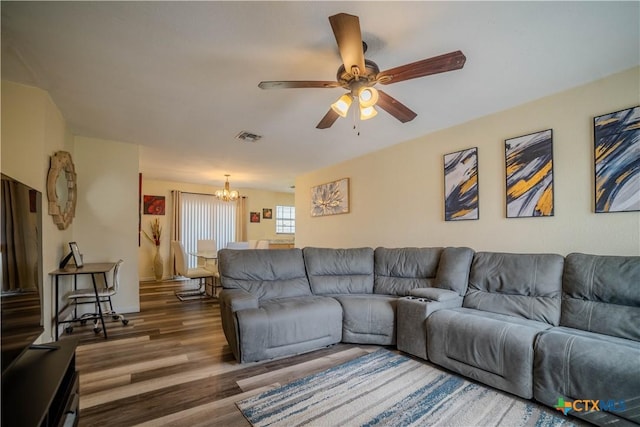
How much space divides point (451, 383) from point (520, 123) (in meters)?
2.54

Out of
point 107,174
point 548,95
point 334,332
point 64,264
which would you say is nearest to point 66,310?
point 64,264

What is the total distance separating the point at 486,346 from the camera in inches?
84.6

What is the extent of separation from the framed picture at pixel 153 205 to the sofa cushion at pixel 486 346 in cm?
679

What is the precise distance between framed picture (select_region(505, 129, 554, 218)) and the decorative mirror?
15.2 feet

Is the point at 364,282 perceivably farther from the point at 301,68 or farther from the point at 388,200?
the point at 301,68

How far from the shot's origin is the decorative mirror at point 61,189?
2910 millimetres

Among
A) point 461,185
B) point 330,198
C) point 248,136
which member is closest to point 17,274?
point 248,136

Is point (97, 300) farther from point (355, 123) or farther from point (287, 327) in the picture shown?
point (355, 123)

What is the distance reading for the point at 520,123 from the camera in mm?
2922

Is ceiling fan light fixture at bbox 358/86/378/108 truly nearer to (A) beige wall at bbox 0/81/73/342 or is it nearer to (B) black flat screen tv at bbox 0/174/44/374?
(B) black flat screen tv at bbox 0/174/44/374

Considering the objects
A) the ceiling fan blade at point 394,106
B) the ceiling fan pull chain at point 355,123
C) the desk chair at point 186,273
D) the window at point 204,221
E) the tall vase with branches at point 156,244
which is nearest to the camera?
the ceiling fan blade at point 394,106

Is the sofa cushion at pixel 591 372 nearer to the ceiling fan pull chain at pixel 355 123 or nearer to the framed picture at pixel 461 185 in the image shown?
the framed picture at pixel 461 185

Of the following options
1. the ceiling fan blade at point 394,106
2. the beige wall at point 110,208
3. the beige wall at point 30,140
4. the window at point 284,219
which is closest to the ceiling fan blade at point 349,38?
the ceiling fan blade at point 394,106

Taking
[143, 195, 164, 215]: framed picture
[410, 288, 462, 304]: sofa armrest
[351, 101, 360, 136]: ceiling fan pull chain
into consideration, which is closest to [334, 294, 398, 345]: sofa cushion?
[410, 288, 462, 304]: sofa armrest
